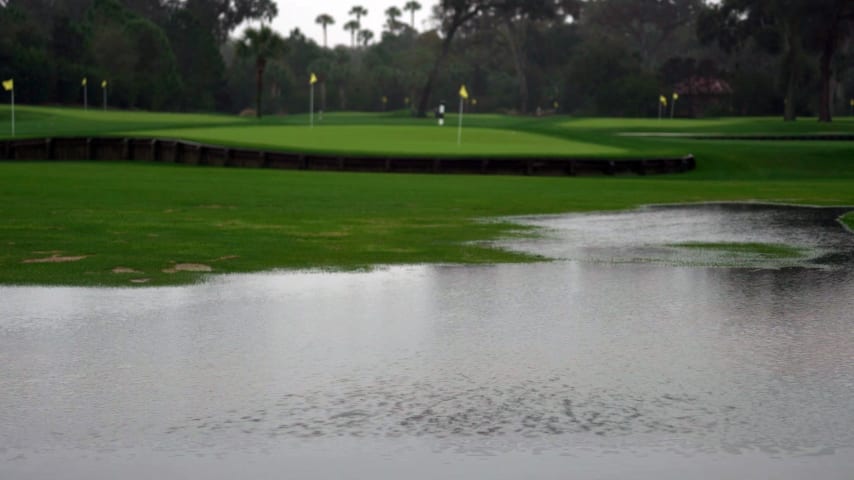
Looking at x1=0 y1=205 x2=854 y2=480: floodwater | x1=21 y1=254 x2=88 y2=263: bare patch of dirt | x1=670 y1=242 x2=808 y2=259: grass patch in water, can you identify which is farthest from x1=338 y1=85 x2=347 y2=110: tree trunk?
x1=0 y1=205 x2=854 y2=480: floodwater

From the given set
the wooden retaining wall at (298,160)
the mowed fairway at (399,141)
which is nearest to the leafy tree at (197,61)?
the mowed fairway at (399,141)

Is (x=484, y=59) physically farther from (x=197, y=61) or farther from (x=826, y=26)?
(x=826, y=26)

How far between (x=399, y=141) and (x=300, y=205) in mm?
22397

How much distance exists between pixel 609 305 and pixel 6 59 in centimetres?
7896

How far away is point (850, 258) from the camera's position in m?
15.2

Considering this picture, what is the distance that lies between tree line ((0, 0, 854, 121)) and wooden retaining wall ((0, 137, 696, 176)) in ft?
144

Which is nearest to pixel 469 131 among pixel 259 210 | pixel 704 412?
pixel 259 210

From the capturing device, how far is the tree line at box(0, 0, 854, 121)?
85500 millimetres

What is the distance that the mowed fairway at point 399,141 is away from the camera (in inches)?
1510

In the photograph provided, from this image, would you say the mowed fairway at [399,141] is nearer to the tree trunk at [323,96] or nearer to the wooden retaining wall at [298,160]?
the wooden retaining wall at [298,160]

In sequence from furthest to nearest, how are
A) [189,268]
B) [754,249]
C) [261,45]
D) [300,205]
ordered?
[261,45], [300,205], [754,249], [189,268]

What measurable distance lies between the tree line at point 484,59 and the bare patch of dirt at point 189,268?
68046 mm

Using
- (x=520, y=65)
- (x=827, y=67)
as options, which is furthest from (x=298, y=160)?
(x=520, y=65)

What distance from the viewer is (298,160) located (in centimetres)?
3569
